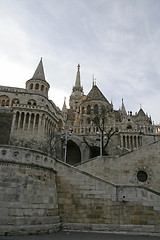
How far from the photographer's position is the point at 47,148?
2762cm

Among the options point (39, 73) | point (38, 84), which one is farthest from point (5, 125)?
point (39, 73)

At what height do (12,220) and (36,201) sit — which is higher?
(36,201)

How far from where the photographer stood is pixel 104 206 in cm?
1205

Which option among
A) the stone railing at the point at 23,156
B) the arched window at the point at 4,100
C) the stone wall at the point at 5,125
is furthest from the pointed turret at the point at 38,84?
the stone railing at the point at 23,156

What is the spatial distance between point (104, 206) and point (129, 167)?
632 centimetres

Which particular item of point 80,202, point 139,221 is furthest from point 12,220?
point 139,221

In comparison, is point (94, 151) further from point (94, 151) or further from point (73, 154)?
point (73, 154)

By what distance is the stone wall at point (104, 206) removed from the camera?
1152 cm

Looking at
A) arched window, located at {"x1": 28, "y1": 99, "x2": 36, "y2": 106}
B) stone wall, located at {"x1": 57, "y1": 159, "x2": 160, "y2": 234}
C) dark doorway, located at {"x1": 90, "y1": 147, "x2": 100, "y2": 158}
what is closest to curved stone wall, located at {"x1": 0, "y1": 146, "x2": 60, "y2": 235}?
stone wall, located at {"x1": 57, "y1": 159, "x2": 160, "y2": 234}

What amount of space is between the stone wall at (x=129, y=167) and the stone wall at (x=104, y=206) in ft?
15.3

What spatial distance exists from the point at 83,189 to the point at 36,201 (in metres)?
3.28

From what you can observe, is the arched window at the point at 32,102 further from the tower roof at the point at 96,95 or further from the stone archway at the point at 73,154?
the tower roof at the point at 96,95

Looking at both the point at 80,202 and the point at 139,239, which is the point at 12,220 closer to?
the point at 80,202

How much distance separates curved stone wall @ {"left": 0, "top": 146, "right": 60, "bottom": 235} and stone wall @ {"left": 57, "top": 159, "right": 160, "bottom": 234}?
3.13ft
